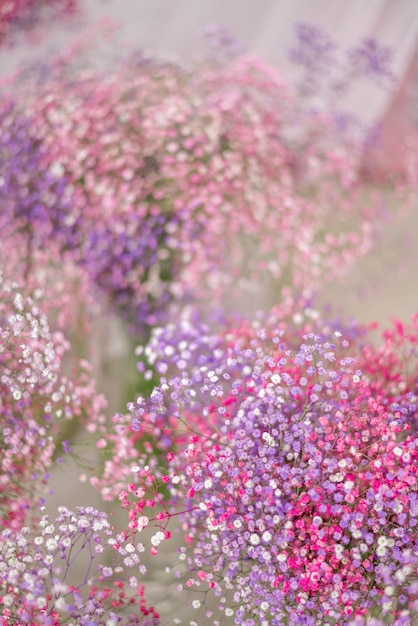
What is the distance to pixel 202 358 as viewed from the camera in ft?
3.01

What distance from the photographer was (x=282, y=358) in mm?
834

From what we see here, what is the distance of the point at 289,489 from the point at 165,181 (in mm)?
555

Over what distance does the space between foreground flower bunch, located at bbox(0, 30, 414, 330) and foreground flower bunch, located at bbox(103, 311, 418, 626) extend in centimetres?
26

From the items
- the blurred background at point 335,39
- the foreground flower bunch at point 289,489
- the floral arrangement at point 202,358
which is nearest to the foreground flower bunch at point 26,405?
the floral arrangement at point 202,358

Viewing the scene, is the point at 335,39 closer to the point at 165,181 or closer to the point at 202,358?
the point at 165,181

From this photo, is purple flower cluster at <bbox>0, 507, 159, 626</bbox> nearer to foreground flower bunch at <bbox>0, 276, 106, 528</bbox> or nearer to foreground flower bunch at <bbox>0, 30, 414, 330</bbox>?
foreground flower bunch at <bbox>0, 276, 106, 528</bbox>

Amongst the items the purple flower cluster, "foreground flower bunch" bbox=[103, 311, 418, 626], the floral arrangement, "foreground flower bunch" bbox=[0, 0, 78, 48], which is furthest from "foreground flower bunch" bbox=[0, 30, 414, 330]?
the purple flower cluster

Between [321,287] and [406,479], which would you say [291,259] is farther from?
[406,479]

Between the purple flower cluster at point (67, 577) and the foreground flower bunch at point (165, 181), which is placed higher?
the foreground flower bunch at point (165, 181)

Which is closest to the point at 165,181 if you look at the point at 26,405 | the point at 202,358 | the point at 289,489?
the point at 202,358

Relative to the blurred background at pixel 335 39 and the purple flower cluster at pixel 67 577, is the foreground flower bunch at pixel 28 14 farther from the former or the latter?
the purple flower cluster at pixel 67 577

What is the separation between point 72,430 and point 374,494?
0.48 metres

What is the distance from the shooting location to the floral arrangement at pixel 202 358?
0.77m

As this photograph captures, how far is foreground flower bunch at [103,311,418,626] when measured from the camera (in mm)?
753
